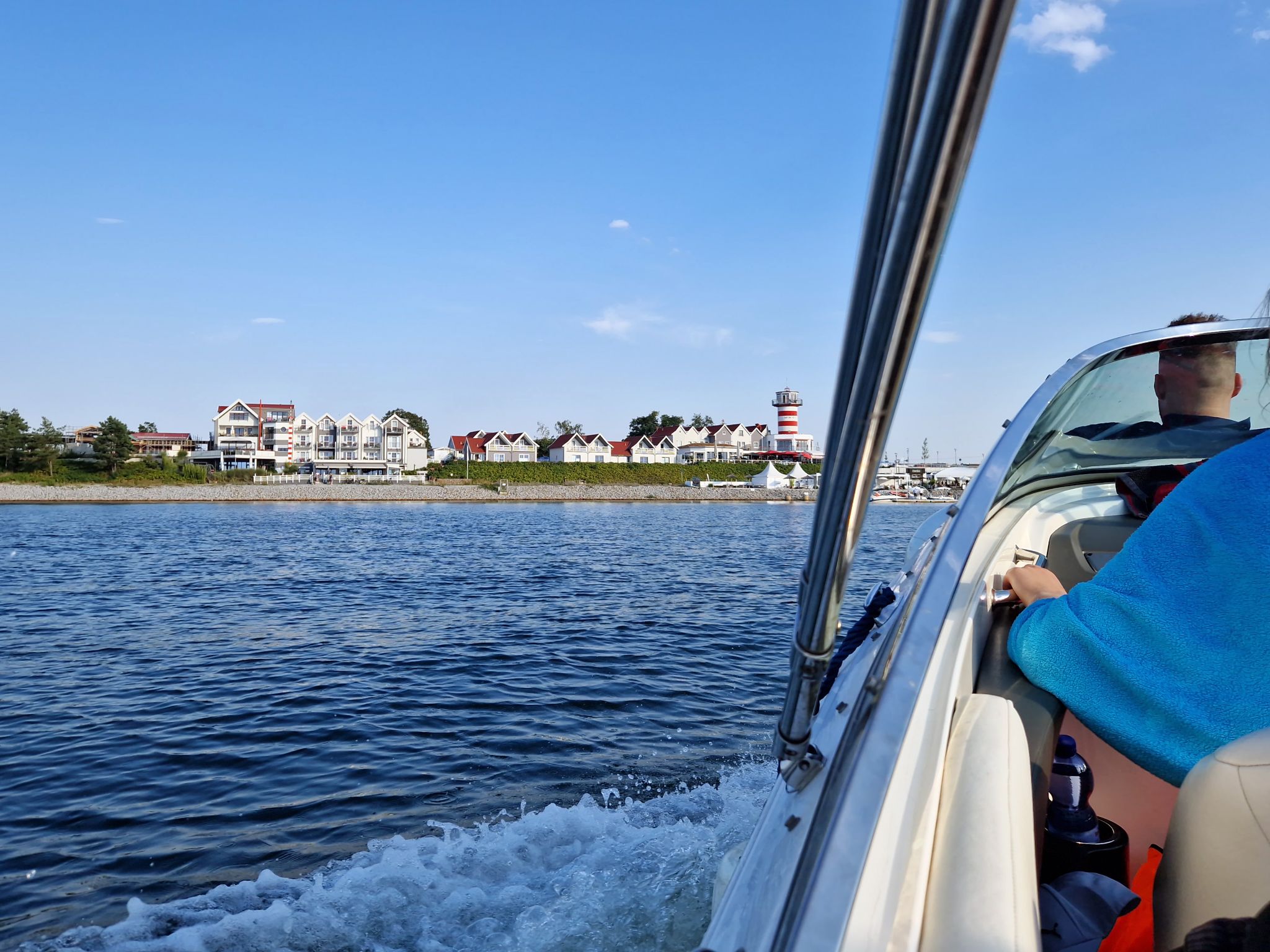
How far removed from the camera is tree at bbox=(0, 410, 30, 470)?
232ft

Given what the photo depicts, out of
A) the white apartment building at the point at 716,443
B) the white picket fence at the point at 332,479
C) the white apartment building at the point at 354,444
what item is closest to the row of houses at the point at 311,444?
the white apartment building at the point at 354,444

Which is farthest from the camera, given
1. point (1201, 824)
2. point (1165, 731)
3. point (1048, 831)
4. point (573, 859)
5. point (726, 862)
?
point (573, 859)

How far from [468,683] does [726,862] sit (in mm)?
7957

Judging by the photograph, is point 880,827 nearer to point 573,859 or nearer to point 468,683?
point 573,859

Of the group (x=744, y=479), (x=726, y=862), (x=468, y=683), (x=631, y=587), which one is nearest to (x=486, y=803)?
(x=468, y=683)

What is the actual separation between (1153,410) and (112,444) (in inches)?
3307

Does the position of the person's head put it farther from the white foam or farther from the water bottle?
the white foam

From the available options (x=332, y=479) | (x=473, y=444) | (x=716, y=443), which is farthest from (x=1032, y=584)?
(x=716, y=443)

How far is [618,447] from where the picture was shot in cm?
10394

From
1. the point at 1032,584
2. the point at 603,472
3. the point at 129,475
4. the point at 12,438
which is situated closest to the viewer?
the point at 1032,584

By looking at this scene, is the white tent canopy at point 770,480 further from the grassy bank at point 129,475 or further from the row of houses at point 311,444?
the grassy bank at point 129,475

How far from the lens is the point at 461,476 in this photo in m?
87.0

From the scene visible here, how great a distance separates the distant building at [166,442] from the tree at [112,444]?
90.0 ft

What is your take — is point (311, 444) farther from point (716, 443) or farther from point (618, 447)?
point (716, 443)
